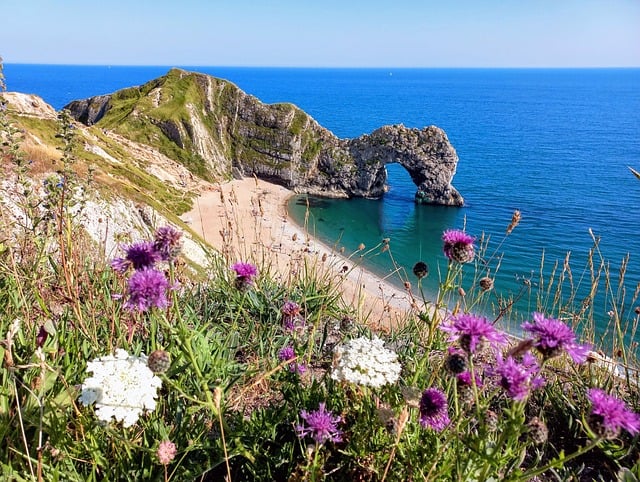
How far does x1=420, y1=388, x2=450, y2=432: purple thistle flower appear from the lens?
7.38 ft

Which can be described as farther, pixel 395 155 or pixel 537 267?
pixel 395 155

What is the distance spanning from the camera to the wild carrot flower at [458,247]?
2.50 metres

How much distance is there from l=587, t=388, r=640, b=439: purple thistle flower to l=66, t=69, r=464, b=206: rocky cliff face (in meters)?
54.5

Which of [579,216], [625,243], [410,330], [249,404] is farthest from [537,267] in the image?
[249,404]

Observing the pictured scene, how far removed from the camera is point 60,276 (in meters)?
4.57

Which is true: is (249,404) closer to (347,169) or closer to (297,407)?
(297,407)

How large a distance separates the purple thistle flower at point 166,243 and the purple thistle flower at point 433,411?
146 centimetres

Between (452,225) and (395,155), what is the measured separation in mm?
13110

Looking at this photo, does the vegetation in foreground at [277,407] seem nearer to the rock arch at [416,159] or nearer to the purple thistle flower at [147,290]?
the purple thistle flower at [147,290]

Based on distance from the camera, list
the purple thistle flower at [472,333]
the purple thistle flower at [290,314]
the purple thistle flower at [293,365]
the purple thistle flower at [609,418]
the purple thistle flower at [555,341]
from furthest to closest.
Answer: the purple thistle flower at [290,314], the purple thistle flower at [293,365], the purple thistle flower at [472,333], the purple thistle flower at [555,341], the purple thistle flower at [609,418]

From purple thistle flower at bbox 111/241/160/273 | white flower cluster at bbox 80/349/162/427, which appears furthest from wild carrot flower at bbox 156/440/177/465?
purple thistle flower at bbox 111/241/160/273

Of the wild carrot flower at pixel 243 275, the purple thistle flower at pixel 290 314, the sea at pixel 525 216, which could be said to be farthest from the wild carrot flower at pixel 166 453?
the sea at pixel 525 216

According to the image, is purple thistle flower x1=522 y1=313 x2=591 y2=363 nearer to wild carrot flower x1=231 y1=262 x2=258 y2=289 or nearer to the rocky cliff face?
wild carrot flower x1=231 y1=262 x2=258 y2=289

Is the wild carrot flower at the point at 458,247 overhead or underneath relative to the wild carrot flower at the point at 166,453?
overhead
